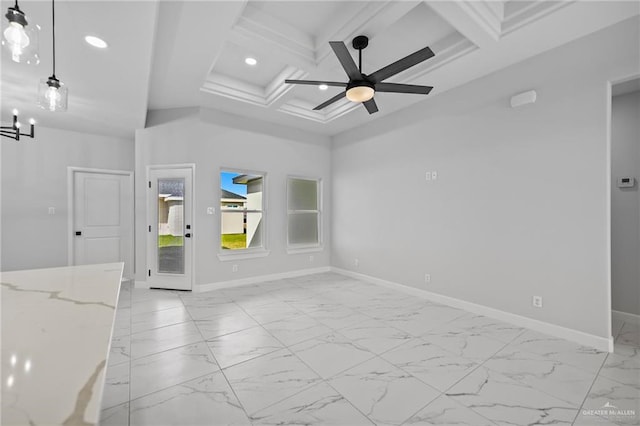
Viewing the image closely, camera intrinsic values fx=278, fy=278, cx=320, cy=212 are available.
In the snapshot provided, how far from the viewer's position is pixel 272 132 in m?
5.33

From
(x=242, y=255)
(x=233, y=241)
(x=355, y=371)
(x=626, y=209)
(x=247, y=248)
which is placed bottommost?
(x=355, y=371)

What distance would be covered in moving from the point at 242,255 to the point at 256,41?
3382mm

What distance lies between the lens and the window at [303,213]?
5.77m

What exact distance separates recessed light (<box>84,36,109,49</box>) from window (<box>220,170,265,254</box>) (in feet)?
8.24

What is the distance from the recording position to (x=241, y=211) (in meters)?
5.15

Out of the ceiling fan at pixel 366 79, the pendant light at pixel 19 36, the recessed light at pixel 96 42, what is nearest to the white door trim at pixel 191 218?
the recessed light at pixel 96 42

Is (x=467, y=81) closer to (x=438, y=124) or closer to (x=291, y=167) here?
(x=438, y=124)

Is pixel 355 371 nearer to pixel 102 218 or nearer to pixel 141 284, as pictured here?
pixel 141 284

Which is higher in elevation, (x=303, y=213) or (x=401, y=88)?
(x=401, y=88)

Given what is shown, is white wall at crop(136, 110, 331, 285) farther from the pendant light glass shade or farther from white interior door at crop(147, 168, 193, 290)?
the pendant light glass shade

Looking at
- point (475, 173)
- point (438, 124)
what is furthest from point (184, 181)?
point (475, 173)

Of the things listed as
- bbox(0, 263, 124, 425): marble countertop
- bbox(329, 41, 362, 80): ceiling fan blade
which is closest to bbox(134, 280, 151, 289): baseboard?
bbox(0, 263, 124, 425): marble countertop

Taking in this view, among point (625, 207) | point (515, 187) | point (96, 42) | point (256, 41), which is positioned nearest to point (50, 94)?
point (96, 42)

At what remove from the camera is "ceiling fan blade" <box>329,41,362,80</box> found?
2238 millimetres
